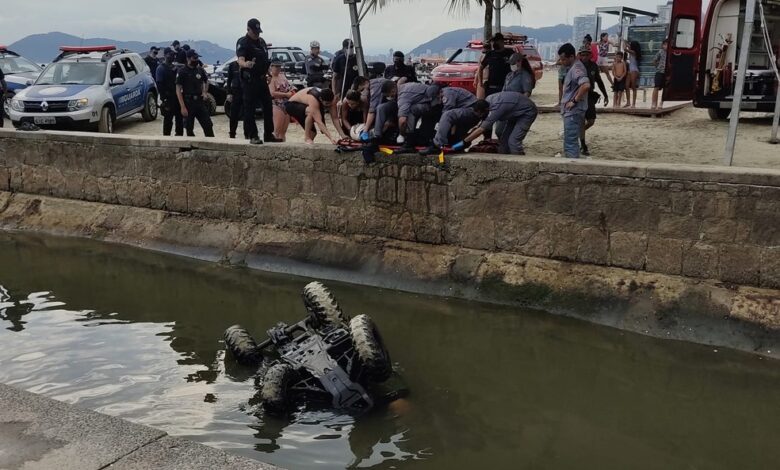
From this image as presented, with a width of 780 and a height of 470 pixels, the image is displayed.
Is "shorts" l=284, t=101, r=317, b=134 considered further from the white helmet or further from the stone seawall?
the stone seawall

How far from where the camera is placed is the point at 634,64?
53.3ft

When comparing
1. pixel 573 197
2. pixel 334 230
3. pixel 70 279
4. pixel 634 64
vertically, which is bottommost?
pixel 70 279

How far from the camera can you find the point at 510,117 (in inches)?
336

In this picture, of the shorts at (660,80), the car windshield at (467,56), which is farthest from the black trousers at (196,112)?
the car windshield at (467,56)

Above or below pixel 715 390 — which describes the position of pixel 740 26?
above

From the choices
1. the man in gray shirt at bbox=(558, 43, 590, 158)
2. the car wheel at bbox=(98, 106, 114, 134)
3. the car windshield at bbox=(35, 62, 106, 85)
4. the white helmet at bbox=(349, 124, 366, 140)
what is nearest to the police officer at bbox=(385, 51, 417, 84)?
the white helmet at bbox=(349, 124, 366, 140)

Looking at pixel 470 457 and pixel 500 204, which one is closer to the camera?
pixel 470 457

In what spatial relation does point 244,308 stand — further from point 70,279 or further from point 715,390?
point 715,390

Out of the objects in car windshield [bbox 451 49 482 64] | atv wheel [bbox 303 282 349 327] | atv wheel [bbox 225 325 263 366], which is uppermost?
car windshield [bbox 451 49 482 64]

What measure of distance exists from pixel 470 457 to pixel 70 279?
602cm

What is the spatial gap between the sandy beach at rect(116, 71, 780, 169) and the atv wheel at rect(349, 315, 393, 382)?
5.61 m

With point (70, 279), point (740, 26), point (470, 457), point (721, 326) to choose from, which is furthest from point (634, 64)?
point (470, 457)

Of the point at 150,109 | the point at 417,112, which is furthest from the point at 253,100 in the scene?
the point at 150,109

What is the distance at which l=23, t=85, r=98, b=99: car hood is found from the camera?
1455 cm
